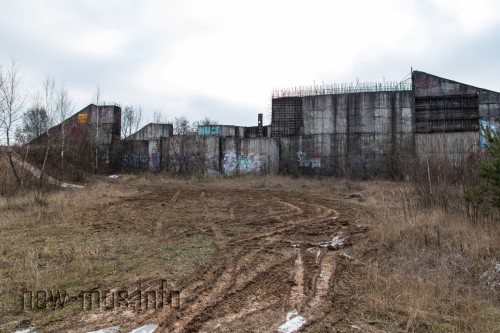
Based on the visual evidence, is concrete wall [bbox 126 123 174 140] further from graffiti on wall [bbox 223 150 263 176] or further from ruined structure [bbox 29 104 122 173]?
graffiti on wall [bbox 223 150 263 176]

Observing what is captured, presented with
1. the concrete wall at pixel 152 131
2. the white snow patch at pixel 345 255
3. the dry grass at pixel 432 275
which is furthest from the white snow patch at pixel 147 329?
the concrete wall at pixel 152 131

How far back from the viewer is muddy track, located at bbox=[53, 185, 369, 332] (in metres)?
3.48

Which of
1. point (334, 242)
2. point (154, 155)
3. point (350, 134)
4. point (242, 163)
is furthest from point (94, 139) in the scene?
point (334, 242)

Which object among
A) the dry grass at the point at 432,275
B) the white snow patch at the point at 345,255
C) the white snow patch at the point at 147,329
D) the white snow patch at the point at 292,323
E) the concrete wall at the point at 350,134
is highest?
the concrete wall at the point at 350,134

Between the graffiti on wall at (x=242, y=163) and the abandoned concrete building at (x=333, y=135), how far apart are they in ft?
0.23

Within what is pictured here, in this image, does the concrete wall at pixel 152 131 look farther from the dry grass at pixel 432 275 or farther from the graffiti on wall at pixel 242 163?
the dry grass at pixel 432 275

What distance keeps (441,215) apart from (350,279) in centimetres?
337

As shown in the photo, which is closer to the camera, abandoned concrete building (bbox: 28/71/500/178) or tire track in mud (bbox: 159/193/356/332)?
tire track in mud (bbox: 159/193/356/332)

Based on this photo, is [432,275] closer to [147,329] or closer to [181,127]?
[147,329]

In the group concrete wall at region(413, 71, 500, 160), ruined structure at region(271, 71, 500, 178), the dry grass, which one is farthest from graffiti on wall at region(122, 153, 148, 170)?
the dry grass

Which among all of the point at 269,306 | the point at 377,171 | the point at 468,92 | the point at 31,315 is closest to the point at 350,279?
the point at 269,306

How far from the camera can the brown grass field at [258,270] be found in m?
3.41

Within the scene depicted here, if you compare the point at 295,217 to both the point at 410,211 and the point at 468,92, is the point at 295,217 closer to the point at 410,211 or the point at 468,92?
the point at 410,211

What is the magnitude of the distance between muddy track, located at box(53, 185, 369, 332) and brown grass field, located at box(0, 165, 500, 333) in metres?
0.02
